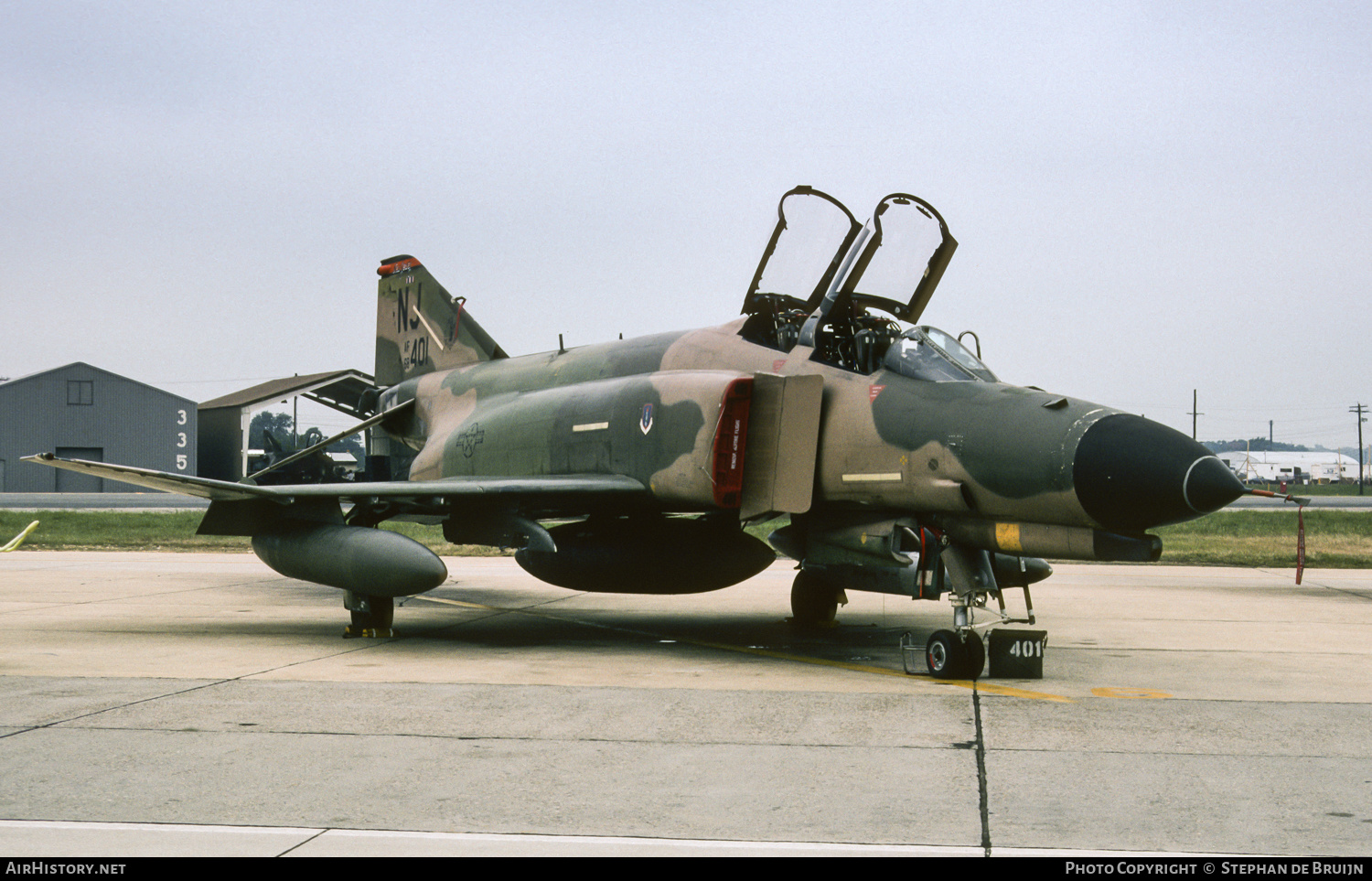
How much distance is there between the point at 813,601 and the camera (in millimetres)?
11641

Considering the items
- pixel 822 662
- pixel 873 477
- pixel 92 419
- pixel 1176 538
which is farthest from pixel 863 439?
pixel 92 419

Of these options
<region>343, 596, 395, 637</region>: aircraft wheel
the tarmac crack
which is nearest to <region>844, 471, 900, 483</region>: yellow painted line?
the tarmac crack

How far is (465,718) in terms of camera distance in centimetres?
661

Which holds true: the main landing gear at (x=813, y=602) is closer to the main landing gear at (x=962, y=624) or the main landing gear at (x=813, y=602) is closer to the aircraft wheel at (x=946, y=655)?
the main landing gear at (x=962, y=624)

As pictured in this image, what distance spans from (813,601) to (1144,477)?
496 centimetres

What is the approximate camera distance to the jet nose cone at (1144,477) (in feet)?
23.1

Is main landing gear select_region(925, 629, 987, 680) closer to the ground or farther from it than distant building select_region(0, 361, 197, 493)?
closer to the ground

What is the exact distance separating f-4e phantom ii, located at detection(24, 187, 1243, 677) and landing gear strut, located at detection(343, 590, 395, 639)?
Answer: 22mm

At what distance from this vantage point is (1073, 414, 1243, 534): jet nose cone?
7.04m

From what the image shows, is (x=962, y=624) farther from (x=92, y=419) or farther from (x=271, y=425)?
(x=271, y=425)

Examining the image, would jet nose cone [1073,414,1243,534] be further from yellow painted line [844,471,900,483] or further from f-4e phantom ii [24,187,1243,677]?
yellow painted line [844,471,900,483]

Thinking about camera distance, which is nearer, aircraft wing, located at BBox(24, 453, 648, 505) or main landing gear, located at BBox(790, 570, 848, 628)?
aircraft wing, located at BBox(24, 453, 648, 505)
